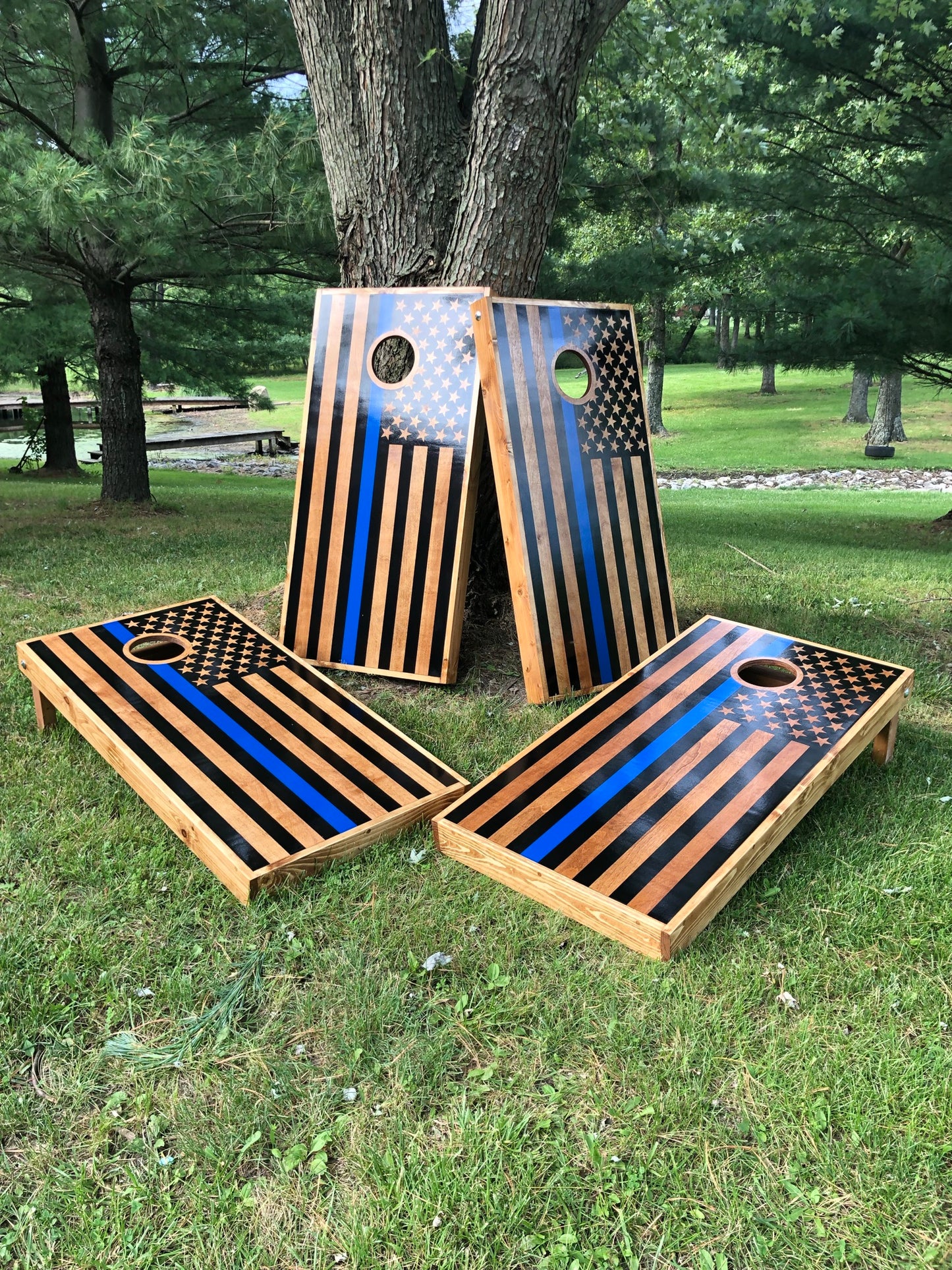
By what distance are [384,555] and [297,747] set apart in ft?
3.69

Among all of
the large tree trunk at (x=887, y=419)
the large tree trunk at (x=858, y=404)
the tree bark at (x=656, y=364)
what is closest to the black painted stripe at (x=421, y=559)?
the tree bark at (x=656, y=364)

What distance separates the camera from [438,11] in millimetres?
3979

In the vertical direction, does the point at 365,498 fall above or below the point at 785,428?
above

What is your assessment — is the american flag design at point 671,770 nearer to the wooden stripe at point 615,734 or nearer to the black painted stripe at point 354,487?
the wooden stripe at point 615,734

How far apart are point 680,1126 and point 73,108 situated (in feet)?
34.2

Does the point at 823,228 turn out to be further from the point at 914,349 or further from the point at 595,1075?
the point at 595,1075

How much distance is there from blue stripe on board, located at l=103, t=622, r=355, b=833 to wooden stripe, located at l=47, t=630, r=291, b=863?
91 mm

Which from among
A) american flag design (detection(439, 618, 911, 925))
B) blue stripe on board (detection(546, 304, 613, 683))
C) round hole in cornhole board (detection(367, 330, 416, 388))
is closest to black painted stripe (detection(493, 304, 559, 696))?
blue stripe on board (detection(546, 304, 613, 683))

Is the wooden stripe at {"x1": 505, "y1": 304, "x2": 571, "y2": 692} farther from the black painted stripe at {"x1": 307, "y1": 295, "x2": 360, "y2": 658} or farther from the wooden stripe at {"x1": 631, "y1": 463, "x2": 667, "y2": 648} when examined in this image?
the black painted stripe at {"x1": 307, "y1": 295, "x2": 360, "y2": 658}

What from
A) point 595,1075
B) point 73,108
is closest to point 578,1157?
point 595,1075

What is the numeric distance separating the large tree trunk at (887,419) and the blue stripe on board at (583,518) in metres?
17.9

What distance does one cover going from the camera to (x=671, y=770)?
2.83 metres

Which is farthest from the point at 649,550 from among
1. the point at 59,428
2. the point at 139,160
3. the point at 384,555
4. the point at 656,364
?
the point at 656,364

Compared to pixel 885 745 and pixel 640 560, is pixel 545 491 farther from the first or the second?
pixel 885 745
